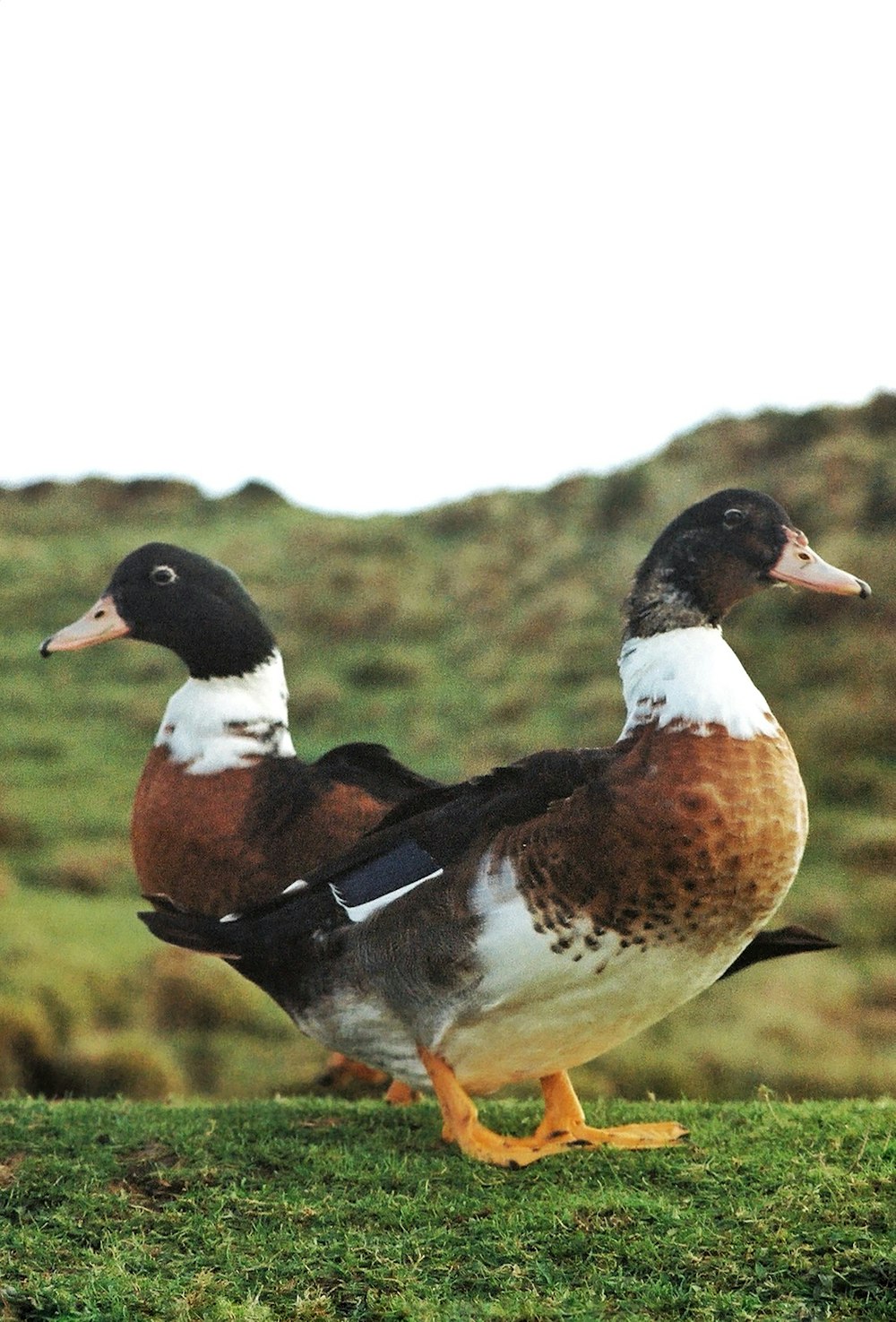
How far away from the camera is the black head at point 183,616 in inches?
241

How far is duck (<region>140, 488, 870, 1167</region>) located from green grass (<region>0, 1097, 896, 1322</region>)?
0.37 m

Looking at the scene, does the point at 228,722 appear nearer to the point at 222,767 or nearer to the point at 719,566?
the point at 222,767

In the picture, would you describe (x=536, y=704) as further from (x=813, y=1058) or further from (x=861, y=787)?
(x=813, y=1058)

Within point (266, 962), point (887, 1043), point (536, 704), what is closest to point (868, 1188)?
point (266, 962)

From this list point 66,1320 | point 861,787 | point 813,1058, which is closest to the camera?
point 66,1320

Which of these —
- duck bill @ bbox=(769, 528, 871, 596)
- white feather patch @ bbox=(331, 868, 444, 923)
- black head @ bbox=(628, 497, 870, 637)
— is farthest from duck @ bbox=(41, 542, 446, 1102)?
duck bill @ bbox=(769, 528, 871, 596)

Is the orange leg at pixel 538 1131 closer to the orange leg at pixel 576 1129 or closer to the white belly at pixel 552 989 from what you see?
the orange leg at pixel 576 1129

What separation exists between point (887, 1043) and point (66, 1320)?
7.99 m

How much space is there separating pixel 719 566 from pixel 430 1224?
2.37 metres

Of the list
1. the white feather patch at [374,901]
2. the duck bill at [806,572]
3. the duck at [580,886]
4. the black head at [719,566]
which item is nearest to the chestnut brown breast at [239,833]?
the duck at [580,886]

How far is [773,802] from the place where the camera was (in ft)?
15.7

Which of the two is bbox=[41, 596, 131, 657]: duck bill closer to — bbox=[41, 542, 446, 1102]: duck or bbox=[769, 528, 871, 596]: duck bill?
bbox=[41, 542, 446, 1102]: duck

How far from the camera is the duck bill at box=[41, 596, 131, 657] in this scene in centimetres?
617

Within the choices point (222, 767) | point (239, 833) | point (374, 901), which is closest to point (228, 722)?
point (222, 767)
